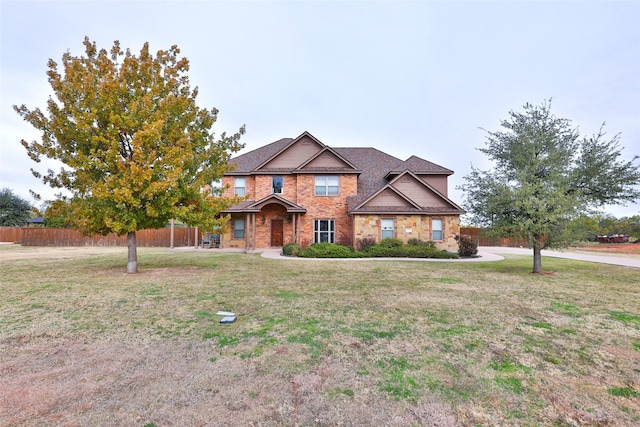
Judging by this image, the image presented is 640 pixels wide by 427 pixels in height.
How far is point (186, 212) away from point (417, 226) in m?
14.6

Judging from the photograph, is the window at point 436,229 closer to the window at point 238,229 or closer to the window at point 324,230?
the window at point 324,230

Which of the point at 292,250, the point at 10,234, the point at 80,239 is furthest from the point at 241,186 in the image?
the point at 10,234

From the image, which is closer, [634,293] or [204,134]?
[634,293]

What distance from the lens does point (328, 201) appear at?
21016mm

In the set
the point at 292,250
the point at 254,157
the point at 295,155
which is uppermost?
the point at 254,157

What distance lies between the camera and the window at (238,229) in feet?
72.6

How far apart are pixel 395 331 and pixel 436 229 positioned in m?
16.5

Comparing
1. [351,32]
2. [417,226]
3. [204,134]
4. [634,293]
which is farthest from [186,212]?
[351,32]

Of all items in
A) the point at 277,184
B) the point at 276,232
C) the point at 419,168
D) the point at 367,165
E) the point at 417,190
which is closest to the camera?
the point at 417,190

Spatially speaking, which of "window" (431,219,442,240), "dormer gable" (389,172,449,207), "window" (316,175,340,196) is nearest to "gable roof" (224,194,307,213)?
"window" (316,175,340,196)

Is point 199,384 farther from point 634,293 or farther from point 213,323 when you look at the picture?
point 634,293

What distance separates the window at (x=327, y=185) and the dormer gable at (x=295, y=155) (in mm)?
2004

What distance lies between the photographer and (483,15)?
1683 centimetres

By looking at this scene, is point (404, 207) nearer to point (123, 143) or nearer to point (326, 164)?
point (326, 164)
